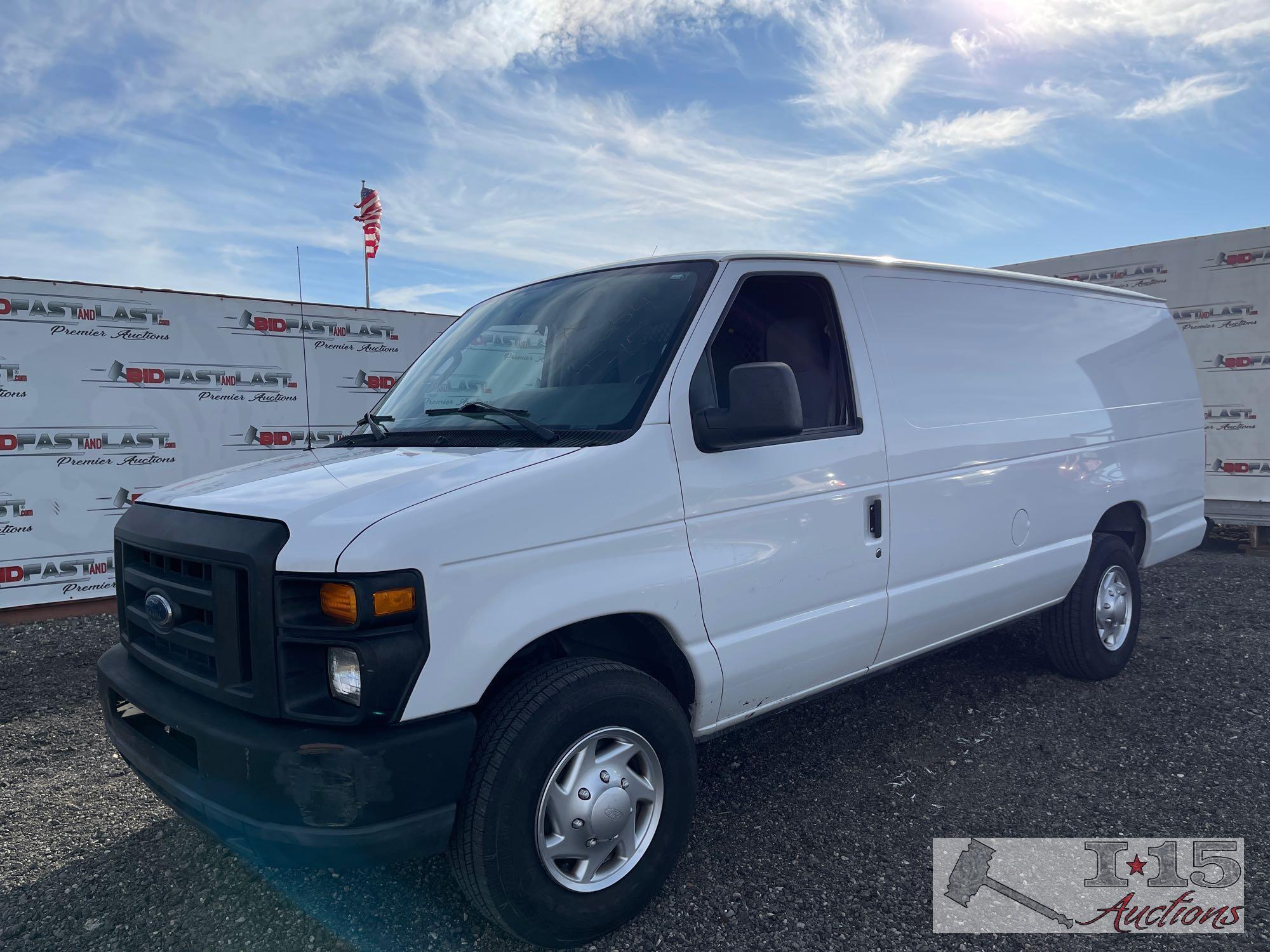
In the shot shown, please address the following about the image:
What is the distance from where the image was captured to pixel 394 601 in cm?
215

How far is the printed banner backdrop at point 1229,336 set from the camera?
8.45 m

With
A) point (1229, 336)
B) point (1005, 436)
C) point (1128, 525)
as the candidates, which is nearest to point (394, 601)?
point (1005, 436)

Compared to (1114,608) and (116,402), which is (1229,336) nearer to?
(1114,608)

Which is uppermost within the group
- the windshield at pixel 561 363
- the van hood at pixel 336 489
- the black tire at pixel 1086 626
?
the windshield at pixel 561 363

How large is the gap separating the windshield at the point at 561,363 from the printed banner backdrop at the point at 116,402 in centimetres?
391

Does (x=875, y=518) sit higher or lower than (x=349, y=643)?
higher

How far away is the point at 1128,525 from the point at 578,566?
163 inches

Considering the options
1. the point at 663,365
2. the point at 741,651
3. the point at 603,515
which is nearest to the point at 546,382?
the point at 663,365

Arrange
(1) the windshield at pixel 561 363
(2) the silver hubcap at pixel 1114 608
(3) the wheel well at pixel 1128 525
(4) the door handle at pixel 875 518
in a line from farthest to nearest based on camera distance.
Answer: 1. (3) the wheel well at pixel 1128 525
2. (2) the silver hubcap at pixel 1114 608
3. (4) the door handle at pixel 875 518
4. (1) the windshield at pixel 561 363

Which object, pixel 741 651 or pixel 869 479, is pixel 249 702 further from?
pixel 869 479

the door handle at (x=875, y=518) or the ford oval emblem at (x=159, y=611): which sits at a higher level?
the door handle at (x=875, y=518)

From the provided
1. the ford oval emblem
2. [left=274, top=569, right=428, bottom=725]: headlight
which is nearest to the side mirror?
[left=274, top=569, right=428, bottom=725]: headlight

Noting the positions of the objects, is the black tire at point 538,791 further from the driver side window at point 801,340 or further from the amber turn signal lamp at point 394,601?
the driver side window at point 801,340

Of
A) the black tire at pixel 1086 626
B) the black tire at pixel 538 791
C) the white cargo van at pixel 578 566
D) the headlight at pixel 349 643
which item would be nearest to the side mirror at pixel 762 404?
the white cargo van at pixel 578 566
